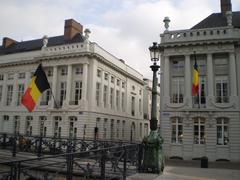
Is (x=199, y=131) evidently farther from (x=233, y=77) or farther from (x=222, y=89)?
(x=233, y=77)

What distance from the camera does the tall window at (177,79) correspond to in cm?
2620

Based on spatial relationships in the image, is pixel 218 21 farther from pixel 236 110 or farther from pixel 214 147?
pixel 214 147

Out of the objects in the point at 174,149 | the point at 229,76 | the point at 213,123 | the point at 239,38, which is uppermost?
the point at 239,38

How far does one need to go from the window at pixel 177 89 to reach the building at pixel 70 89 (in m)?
9.11

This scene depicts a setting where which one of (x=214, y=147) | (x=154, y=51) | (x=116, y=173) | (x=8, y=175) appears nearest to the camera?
(x=8, y=175)

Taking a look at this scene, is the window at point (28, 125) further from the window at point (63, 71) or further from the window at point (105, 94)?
the window at point (105, 94)

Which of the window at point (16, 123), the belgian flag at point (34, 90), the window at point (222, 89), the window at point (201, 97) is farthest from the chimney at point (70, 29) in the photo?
the belgian flag at point (34, 90)

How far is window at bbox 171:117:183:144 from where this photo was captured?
82.1ft

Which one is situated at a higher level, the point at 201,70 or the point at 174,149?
the point at 201,70

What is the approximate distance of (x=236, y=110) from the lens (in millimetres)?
23750

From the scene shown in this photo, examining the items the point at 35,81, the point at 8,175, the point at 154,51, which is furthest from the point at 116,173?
the point at 35,81

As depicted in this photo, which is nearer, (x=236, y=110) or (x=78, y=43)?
(x=236, y=110)

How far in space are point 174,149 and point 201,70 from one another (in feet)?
26.4

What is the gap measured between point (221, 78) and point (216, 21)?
7.27 m
